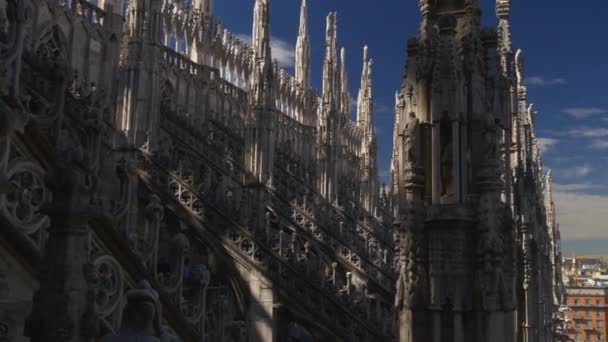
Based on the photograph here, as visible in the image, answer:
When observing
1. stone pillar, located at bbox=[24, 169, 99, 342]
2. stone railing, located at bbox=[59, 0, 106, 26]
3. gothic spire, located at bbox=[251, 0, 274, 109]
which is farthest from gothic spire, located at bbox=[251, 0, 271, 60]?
stone pillar, located at bbox=[24, 169, 99, 342]

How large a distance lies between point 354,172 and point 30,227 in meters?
40.3

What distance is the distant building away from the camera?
71.7 m

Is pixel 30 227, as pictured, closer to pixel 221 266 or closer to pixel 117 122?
pixel 221 266

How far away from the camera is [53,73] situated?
7238mm

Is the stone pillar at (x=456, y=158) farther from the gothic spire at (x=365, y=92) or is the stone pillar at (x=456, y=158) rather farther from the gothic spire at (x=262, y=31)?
the gothic spire at (x=365, y=92)

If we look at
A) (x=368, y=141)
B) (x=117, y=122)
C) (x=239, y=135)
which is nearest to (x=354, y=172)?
(x=368, y=141)

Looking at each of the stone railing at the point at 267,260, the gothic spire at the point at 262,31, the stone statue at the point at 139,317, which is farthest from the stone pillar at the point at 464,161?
the gothic spire at the point at 262,31

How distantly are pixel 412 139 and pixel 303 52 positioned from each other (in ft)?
119

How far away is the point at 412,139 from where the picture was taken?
5898mm

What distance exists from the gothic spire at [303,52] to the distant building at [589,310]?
45.4 metres

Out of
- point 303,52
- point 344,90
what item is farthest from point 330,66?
point 344,90

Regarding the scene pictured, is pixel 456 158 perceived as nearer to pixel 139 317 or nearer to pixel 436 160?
pixel 436 160

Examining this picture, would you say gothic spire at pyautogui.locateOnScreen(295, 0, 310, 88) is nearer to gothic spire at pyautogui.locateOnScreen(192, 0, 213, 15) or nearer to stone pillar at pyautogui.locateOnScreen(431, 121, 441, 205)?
gothic spire at pyautogui.locateOnScreen(192, 0, 213, 15)

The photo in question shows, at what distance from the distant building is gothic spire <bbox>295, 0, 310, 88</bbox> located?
45385 millimetres
